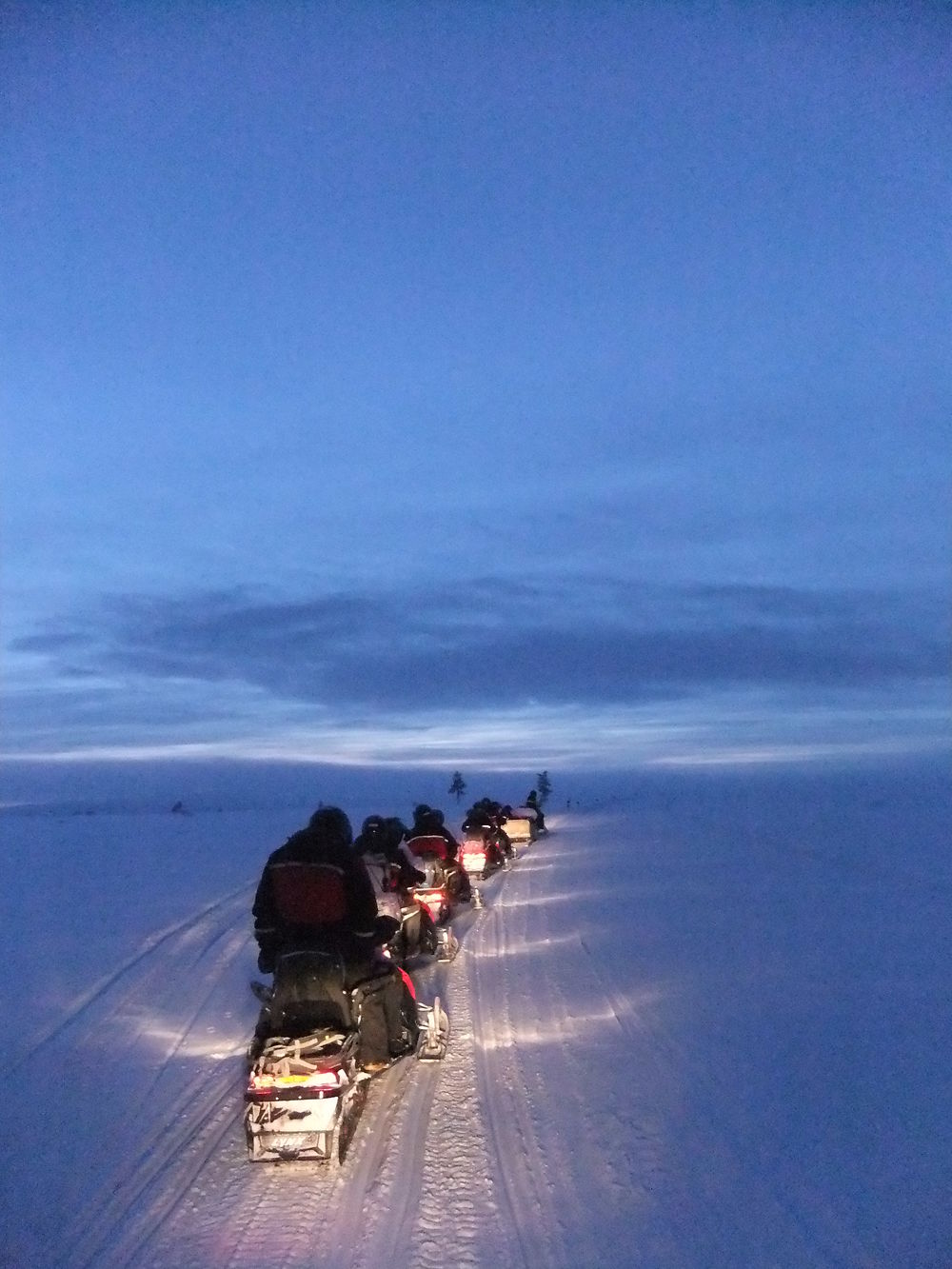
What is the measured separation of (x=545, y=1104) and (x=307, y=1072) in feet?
6.25

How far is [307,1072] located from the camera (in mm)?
6566

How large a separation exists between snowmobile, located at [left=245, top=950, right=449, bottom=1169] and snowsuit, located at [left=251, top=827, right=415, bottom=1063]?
0.17 meters

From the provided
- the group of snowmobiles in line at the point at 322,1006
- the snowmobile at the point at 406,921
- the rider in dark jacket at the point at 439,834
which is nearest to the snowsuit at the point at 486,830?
the rider in dark jacket at the point at 439,834

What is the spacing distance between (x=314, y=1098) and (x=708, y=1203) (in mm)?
2310

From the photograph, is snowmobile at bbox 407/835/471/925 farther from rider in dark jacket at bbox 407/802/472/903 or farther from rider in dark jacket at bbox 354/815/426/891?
rider in dark jacket at bbox 354/815/426/891

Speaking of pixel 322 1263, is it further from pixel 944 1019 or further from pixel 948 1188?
pixel 944 1019

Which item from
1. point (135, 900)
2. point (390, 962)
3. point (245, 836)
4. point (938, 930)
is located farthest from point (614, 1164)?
point (245, 836)

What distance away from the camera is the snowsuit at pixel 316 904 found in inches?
286

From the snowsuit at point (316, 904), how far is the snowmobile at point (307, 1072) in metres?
0.17

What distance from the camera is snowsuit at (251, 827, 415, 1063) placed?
7.27 metres

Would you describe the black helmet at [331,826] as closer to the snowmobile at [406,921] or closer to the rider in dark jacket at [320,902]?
the rider in dark jacket at [320,902]

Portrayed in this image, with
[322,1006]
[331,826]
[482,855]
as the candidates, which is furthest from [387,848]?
[482,855]

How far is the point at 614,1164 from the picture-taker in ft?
21.2

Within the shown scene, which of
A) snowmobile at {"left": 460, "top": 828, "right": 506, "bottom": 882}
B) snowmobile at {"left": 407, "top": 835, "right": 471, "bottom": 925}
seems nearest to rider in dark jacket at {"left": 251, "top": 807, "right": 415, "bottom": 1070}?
snowmobile at {"left": 407, "top": 835, "right": 471, "bottom": 925}
